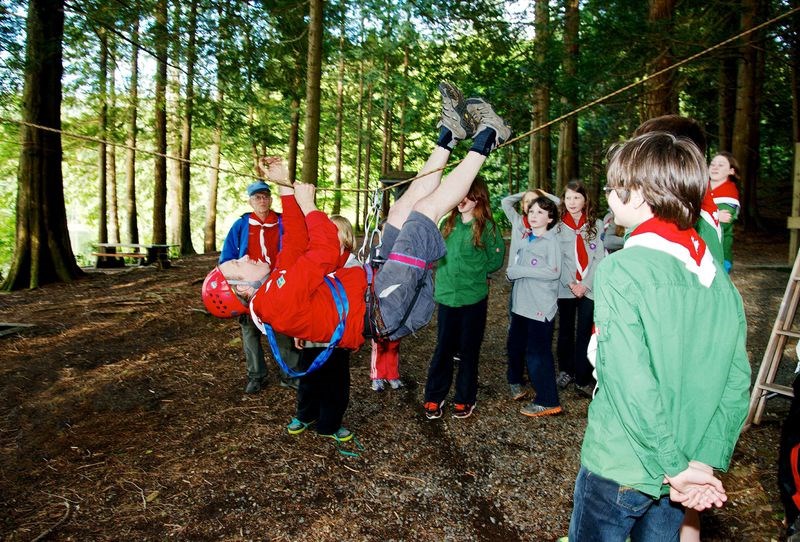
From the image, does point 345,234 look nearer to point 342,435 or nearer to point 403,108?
point 342,435

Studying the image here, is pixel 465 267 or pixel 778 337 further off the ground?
pixel 465 267

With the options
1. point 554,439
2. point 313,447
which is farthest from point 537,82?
point 313,447

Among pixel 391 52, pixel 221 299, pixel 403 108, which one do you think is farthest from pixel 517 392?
pixel 403 108

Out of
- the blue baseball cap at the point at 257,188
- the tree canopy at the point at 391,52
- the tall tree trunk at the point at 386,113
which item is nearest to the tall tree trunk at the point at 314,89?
the tree canopy at the point at 391,52

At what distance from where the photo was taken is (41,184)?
9.57 m

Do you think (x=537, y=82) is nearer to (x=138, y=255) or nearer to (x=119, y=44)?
(x=119, y=44)

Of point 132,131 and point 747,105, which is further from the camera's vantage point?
point 132,131

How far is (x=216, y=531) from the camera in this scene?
300 cm

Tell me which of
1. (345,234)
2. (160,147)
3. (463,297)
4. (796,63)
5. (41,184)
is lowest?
(463,297)

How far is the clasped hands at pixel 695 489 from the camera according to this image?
1.59 m

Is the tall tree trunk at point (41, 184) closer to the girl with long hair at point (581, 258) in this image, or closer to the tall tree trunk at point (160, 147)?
the tall tree trunk at point (160, 147)

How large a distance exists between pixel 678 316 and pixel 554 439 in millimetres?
2937

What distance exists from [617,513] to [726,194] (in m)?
3.14

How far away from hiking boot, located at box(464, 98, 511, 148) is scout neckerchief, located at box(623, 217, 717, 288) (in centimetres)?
177
